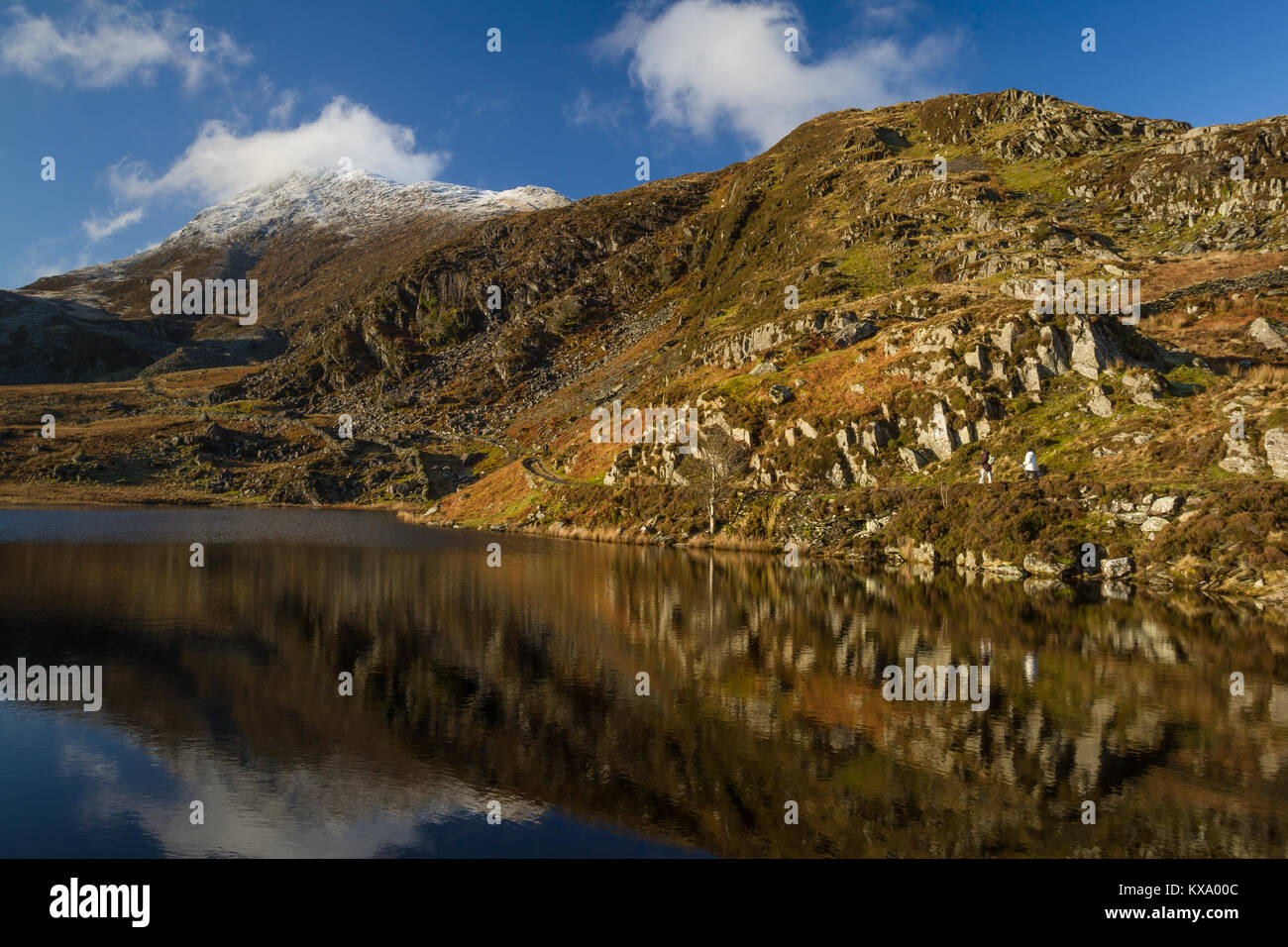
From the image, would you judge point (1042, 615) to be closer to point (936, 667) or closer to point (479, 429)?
point (936, 667)

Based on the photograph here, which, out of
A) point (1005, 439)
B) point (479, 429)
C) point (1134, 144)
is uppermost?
point (1134, 144)

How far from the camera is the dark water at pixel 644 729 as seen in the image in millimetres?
14078

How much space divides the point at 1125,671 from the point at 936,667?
6.55 meters

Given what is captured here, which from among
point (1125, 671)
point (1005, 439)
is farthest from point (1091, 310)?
point (1125, 671)

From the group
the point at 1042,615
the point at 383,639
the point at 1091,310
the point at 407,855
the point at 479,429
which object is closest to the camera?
the point at 407,855

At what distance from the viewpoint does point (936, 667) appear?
82.2ft

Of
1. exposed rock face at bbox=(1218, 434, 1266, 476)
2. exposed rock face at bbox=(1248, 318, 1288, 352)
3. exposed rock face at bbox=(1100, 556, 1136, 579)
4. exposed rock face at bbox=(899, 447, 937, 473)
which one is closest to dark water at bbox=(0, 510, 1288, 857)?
exposed rock face at bbox=(1100, 556, 1136, 579)

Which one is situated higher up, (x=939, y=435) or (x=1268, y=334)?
(x=1268, y=334)

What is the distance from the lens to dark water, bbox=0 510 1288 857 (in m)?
14.1

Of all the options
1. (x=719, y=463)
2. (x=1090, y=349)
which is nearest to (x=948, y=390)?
(x=1090, y=349)

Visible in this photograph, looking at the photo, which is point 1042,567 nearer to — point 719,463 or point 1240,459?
point 1240,459

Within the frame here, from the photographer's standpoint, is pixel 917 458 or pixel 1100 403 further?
pixel 917 458

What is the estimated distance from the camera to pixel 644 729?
19.7m

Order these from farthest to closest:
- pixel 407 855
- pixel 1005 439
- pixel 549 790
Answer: pixel 1005 439 < pixel 549 790 < pixel 407 855
